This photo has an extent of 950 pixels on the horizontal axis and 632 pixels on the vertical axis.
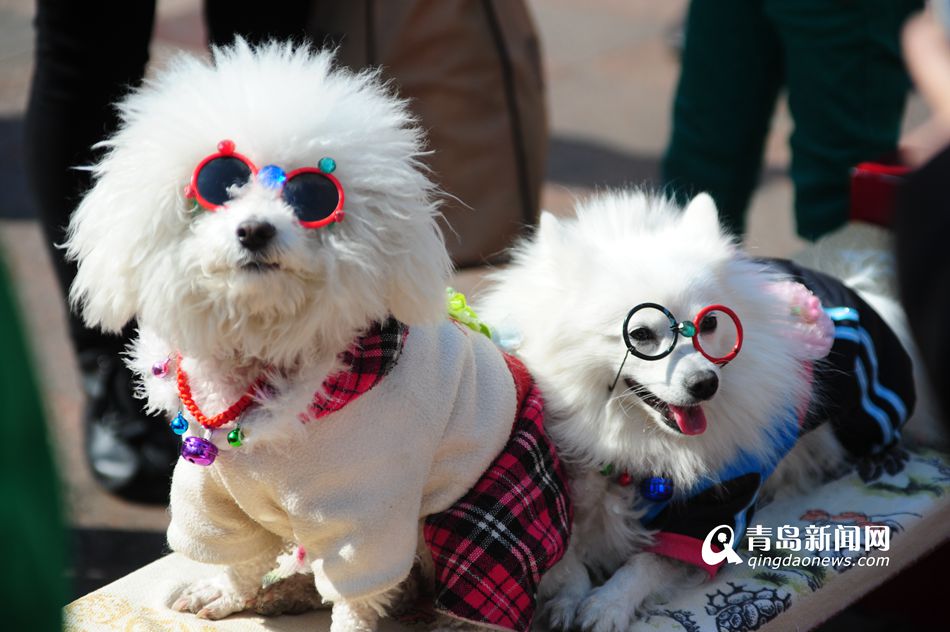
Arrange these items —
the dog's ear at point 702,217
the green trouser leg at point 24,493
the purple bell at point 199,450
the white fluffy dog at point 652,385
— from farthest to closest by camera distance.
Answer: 1. the dog's ear at point 702,217
2. the white fluffy dog at point 652,385
3. the purple bell at point 199,450
4. the green trouser leg at point 24,493

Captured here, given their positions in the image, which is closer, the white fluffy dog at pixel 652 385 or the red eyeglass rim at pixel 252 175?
the red eyeglass rim at pixel 252 175

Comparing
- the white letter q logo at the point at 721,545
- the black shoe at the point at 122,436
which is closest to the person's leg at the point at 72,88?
the black shoe at the point at 122,436

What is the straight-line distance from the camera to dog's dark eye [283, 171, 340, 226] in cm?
138

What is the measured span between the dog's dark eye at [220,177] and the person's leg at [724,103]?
1.59 metres

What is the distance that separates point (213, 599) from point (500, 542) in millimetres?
521

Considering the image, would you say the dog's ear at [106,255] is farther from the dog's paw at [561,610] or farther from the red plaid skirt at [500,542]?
the dog's paw at [561,610]

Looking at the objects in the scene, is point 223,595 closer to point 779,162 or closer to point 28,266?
point 28,266

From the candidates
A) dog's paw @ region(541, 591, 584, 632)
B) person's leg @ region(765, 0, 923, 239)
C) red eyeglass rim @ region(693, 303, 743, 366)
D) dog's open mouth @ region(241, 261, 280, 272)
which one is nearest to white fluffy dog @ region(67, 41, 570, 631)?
dog's open mouth @ region(241, 261, 280, 272)

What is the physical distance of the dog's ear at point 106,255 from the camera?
4.58 ft

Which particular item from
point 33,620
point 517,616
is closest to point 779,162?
point 517,616

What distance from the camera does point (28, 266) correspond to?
152 inches

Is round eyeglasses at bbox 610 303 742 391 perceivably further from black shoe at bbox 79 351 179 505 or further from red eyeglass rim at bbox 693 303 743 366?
black shoe at bbox 79 351 179 505

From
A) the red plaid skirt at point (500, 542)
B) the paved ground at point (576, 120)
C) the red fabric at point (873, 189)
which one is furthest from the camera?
the paved ground at point (576, 120)
